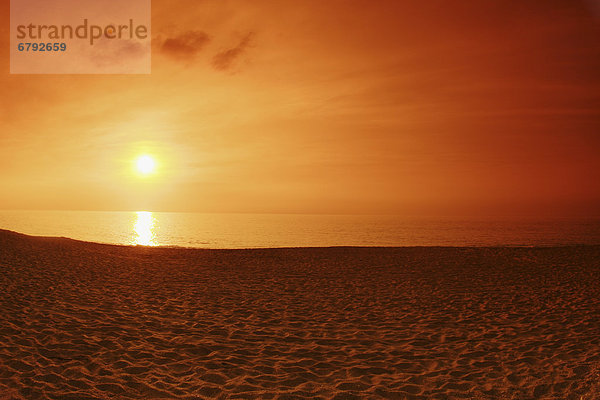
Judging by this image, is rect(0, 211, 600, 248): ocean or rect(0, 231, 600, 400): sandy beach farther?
rect(0, 211, 600, 248): ocean

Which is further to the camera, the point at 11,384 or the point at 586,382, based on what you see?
the point at 586,382

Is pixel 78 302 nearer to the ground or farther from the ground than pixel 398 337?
farther from the ground

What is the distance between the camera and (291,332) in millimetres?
9039

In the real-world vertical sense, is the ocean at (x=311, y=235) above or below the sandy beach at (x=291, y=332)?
above

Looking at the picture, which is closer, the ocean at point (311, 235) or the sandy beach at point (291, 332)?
the sandy beach at point (291, 332)

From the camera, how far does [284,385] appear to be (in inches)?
246

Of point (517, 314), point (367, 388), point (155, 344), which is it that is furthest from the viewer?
point (517, 314)

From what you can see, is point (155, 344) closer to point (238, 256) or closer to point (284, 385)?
point (284, 385)

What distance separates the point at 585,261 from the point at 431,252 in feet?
27.0

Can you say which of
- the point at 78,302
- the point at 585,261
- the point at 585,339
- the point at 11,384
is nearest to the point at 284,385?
the point at 11,384

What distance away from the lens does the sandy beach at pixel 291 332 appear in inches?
244

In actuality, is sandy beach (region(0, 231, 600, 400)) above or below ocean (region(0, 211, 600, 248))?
below

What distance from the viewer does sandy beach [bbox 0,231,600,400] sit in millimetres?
6199

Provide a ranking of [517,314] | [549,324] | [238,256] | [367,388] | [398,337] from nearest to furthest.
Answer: [367,388]
[398,337]
[549,324]
[517,314]
[238,256]
